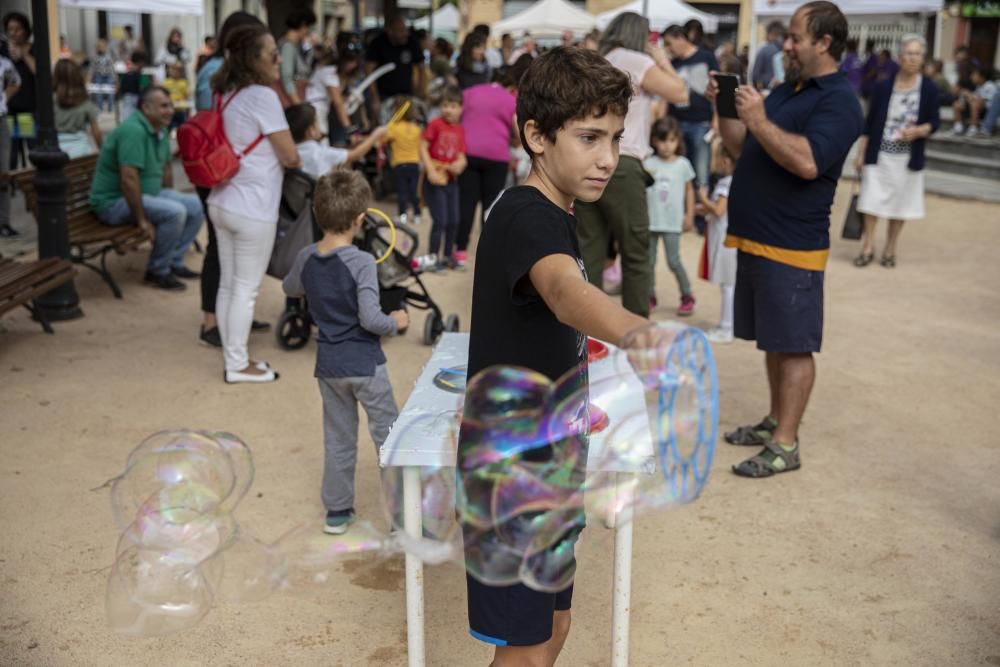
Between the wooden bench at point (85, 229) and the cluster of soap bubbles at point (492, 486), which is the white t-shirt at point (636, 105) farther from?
the wooden bench at point (85, 229)

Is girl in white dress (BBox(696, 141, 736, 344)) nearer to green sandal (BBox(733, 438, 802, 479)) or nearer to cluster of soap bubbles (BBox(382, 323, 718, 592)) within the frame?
green sandal (BBox(733, 438, 802, 479))

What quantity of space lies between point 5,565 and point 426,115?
28.5ft

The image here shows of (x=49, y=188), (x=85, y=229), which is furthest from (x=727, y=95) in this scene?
(x=85, y=229)

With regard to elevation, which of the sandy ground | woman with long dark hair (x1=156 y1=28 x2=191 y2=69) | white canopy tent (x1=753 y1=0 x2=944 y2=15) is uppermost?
white canopy tent (x1=753 y1=0 x2=944 y2=15)

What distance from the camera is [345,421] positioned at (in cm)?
418

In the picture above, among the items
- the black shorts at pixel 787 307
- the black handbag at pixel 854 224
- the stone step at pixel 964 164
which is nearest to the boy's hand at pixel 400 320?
the black shorts at pixel 787 307

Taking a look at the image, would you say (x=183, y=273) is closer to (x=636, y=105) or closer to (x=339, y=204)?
(x=636, y=105)

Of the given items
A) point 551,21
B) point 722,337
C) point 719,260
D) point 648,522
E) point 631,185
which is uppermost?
point 551,21

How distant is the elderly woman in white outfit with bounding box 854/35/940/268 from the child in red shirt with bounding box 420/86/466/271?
12.6 feet

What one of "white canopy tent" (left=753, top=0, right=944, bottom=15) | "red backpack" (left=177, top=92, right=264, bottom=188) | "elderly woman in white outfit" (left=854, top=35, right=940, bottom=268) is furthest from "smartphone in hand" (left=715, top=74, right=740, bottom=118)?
"white canopy tent" (left=753, top=0, right=944, bottom=15)

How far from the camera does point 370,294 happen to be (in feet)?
13.4

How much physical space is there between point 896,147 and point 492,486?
28.3 ft

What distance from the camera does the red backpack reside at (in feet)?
18.3

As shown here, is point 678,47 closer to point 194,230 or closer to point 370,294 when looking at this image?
point 194,230
